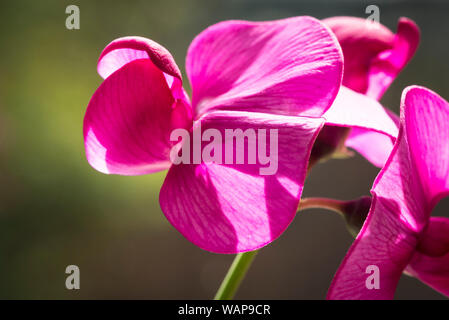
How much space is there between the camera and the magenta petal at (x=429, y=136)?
9.2 inches

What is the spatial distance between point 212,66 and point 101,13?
186 centimetres

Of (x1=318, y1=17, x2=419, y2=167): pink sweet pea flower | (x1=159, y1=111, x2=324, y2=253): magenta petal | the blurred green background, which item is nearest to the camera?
(x1=159, y1=111, x2=324, y2=253): magenta petal

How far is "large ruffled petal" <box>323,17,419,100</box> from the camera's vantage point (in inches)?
12.4

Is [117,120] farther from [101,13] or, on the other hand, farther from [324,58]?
[101,13]

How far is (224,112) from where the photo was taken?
0.24m

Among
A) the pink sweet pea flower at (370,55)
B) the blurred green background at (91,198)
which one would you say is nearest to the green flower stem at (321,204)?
the pink sweet pea flower at (370,55)

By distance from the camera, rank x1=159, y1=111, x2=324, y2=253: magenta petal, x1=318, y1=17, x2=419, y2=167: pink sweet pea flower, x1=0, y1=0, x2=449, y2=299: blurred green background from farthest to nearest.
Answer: x1=0, y1=0, x2=449, y2=299: blurred green background
x1=318, y1=17, x2=419, y2=167: pink sweet pea flower
x1=159, y1=111, x2=324, y2=253: magenta petal

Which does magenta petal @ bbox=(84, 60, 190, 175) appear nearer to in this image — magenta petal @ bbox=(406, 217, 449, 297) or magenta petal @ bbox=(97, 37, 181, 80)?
magenta petal @ bbox=(97, 37, 181, 80)

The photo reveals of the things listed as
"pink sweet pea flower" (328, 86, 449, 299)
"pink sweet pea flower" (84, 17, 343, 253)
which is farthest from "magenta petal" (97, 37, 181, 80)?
"pink sweet pea flower" (328, 86, 449, 299)

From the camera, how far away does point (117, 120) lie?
0.26m

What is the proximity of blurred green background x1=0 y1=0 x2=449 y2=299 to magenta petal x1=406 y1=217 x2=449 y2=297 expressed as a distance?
155 cm

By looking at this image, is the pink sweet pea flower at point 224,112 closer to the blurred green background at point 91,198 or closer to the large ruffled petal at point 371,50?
the large ruffled petal at point 371,50

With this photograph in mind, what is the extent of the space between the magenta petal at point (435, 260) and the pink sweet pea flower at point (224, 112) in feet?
0.29
